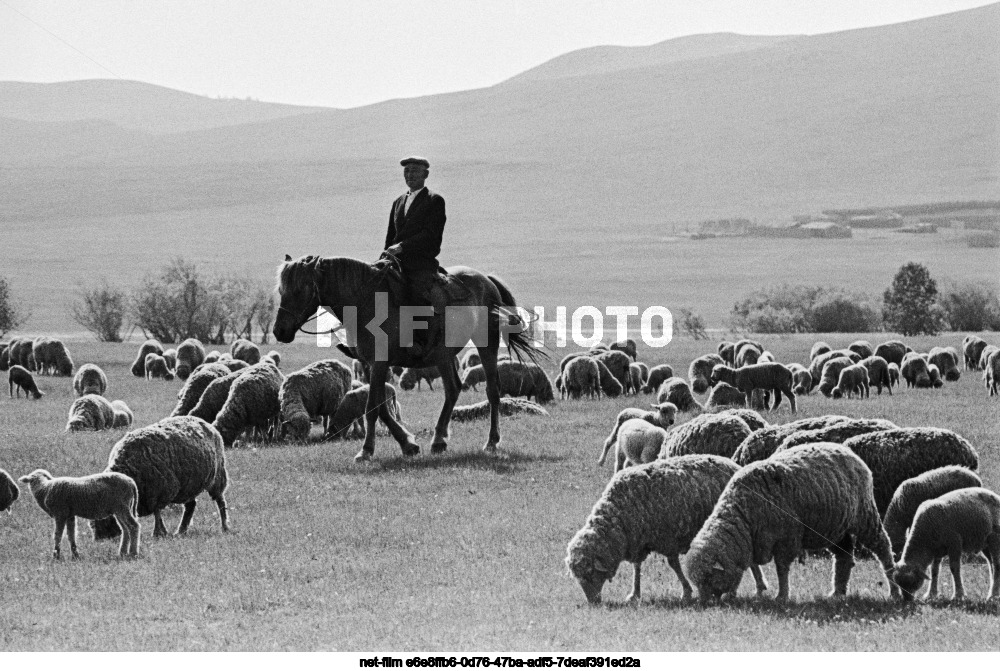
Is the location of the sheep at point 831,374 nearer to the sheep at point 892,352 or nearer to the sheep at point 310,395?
the sheep at point 892,352

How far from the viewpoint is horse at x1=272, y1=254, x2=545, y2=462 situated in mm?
19000

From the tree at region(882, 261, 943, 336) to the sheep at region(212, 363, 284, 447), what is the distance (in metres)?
67.6

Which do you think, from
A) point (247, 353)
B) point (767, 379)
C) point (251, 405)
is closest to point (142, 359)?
point (247, 353)

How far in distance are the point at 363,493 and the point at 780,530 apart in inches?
292

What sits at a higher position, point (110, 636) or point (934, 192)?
point (934, 192)

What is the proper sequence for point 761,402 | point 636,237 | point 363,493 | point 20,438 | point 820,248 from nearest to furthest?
point 363,493
point 20,438
point 761,402
point 820,248
point 636,237

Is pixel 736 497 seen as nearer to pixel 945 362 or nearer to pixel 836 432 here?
pixel 836 432

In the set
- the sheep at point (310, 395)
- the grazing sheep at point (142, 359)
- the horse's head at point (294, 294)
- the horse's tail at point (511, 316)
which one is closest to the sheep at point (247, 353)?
the grazing sheep at point (142, 359)

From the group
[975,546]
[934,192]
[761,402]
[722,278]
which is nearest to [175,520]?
[975,546]

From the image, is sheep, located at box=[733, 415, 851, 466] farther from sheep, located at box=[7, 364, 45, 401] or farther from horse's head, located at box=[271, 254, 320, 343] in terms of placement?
sheep, located at box=[7, 364, 45, 401]

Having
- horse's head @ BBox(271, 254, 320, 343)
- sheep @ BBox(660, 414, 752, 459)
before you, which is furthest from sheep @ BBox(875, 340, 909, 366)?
sheep @ BBox(660, 414, 752, 459)

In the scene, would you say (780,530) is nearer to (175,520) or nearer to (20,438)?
(175,520)

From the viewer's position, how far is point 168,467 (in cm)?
1396

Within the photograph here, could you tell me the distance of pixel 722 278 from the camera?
525 ft
